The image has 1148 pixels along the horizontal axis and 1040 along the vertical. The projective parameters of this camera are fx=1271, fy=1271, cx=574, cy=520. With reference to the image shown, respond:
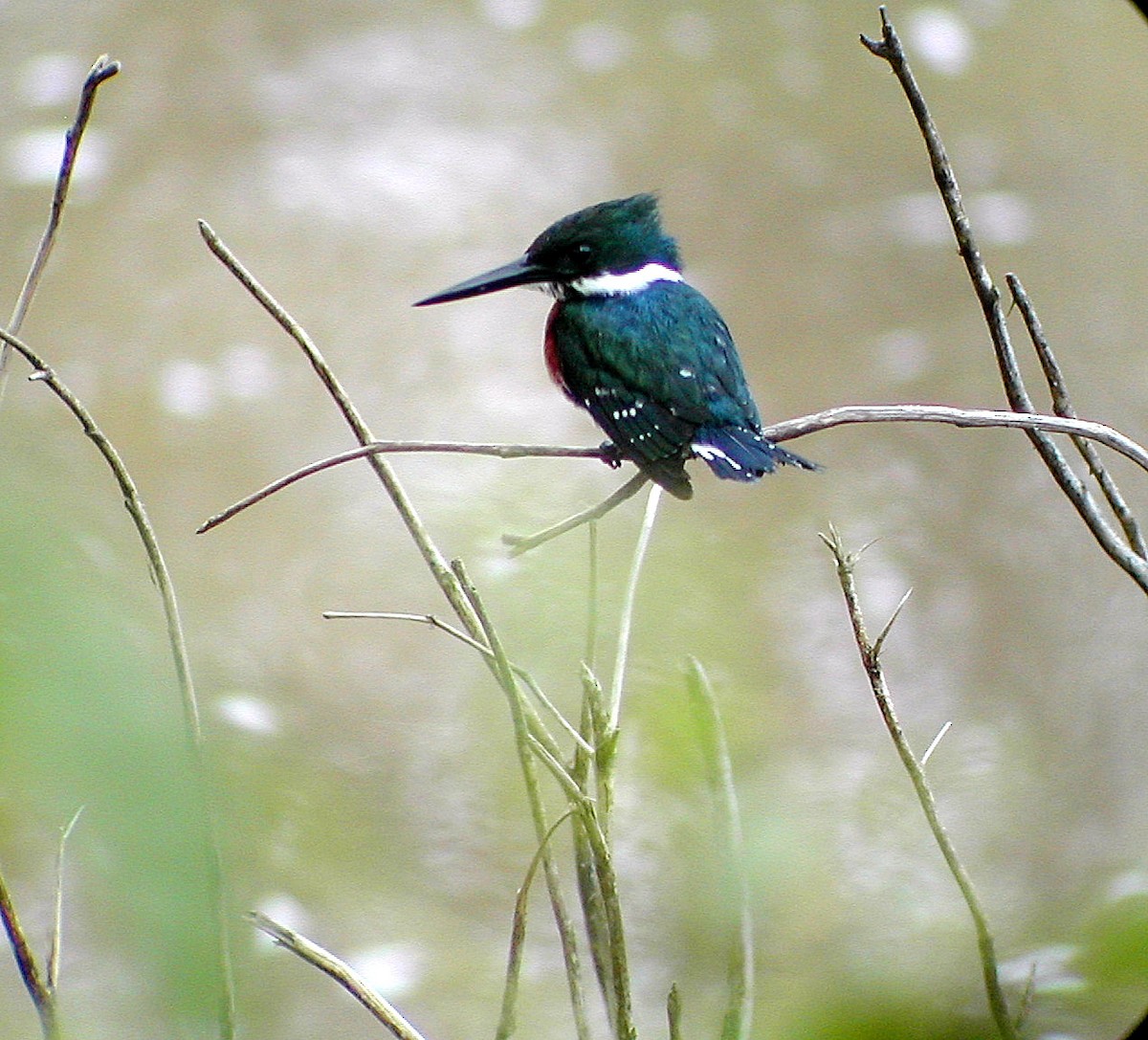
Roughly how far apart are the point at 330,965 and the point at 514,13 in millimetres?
1859

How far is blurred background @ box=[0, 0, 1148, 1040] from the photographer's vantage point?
101 centimetres

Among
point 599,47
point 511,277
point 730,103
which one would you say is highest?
point 599,47

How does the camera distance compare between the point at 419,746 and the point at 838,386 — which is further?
the point at 838,386

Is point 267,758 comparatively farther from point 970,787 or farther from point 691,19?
point 691,19

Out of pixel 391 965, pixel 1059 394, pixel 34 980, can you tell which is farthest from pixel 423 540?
pixel 391 965

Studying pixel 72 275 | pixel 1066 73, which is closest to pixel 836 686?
pixel 1066 73

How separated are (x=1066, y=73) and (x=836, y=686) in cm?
114

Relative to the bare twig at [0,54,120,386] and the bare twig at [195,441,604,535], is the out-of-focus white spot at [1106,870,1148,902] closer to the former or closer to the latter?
the bare twig at [195,441,604,535]

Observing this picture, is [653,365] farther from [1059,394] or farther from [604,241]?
[1059,394]

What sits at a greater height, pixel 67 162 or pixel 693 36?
pixel 693 36

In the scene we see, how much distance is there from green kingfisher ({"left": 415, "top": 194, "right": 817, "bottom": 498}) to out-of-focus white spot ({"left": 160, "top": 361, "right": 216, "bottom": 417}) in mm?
1123

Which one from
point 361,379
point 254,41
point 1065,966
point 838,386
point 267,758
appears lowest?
point 1065,966

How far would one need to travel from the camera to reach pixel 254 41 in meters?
2.27

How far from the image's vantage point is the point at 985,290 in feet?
2.25
